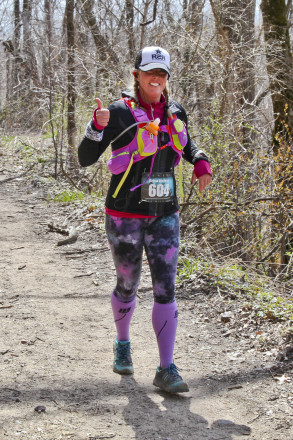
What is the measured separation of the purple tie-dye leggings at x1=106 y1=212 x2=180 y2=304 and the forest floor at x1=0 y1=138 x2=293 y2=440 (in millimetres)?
693

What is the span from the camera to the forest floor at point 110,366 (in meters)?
3.18

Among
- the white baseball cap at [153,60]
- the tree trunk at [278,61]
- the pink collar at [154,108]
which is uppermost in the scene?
the tree trunk at [278,61]

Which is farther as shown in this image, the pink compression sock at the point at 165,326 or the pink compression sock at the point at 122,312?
the pink compression sock at the point at 122,312

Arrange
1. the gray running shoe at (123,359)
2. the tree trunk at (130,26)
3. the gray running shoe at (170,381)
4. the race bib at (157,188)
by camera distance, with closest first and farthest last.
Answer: the race bib at (157,188) → the gray running shoe at (170,381) → the gray running shoe at (123,359) → the tree trunk at (130,26)

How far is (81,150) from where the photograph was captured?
10.9ft

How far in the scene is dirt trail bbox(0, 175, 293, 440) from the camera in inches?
124

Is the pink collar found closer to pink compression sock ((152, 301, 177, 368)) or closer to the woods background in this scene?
pink compression sock ((152, 301, 177, 368))

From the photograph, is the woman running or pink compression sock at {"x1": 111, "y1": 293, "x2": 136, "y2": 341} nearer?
the woman running

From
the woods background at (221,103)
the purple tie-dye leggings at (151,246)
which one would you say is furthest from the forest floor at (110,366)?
the woods background at (221,103)

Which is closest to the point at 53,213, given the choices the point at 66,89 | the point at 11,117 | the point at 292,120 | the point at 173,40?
the point at 66,89

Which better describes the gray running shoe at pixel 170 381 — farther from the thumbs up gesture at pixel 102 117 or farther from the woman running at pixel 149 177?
the thumbs up gesture at pixel 102 117

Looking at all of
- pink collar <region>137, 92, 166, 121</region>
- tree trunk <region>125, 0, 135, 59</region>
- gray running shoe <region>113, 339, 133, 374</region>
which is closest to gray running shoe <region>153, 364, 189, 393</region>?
gray running shoe <region>113, 339, 133, 374</region>

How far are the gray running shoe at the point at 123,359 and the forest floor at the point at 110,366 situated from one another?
6cm

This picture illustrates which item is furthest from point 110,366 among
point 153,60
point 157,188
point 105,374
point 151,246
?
point 153,60
